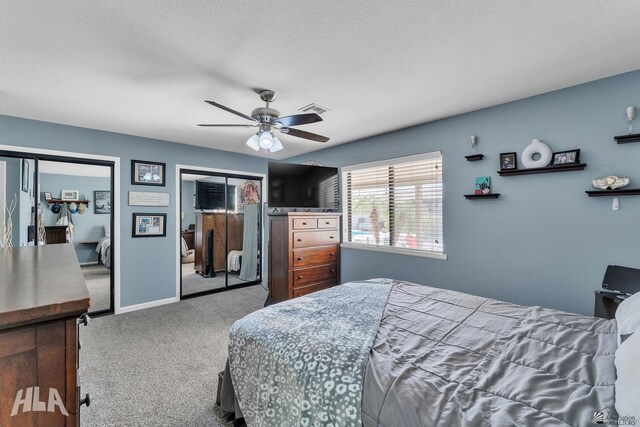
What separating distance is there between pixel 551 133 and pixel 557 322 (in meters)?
1.79

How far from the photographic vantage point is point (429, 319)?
5.83ft

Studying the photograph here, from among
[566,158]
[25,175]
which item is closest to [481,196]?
[566,158]

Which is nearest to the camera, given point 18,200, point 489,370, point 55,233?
point 489,370

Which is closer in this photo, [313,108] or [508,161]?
[508,161]

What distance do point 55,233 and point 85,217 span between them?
36cm

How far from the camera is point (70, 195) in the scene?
373 centimetres

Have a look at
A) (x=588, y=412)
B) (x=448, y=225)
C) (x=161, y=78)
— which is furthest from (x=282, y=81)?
(x=588, y=412)

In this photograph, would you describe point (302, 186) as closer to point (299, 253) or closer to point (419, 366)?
point (299, 253)

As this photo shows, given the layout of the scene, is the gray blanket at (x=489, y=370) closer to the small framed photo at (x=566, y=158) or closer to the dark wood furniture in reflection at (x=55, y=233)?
the small framed photo at (x=566, y=158)

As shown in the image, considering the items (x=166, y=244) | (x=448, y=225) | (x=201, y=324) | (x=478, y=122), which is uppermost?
(x=478, y=122)

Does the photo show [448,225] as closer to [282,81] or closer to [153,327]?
[282,81]

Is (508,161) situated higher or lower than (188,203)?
higher

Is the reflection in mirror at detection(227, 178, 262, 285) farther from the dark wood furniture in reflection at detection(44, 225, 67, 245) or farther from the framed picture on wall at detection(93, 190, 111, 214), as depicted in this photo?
the dark wood furniture in reflection at detection(44, 225, 67, 245)

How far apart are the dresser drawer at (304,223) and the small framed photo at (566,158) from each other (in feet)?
8.96
